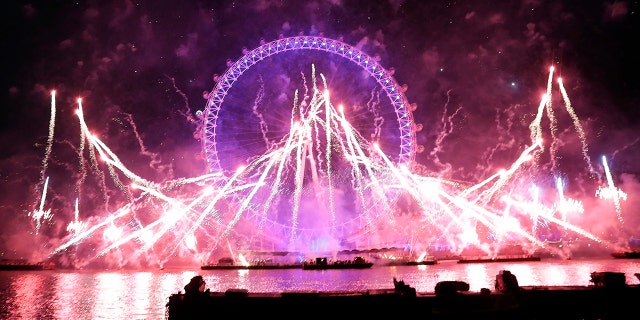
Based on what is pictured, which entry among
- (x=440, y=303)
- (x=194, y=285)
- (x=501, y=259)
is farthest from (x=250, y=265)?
(x=440, y=303)

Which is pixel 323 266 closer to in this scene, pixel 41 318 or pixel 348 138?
pixel 348 138

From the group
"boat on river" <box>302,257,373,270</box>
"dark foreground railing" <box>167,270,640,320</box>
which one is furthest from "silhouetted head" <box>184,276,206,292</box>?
Answer: "boat on river" <box>302,257,373,270</box>

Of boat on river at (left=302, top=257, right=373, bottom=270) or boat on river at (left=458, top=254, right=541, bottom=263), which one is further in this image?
boat on river at (left=458, top=254, right=541, bottom=263)

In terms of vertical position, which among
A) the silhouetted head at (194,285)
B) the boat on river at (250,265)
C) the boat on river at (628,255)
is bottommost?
the boat on river at (250,265)

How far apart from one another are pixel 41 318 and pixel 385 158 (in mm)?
40257

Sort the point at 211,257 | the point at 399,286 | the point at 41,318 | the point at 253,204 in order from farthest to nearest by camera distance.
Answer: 1. the point at 211,257
2. the point at 253,204
3. the point at 41,318
4. the point at 399,286

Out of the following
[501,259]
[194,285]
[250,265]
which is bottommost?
[250,265]

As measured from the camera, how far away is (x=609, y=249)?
94438 millimetres

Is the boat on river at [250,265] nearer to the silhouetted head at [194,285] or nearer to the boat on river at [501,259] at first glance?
the boat on river at [501,259]

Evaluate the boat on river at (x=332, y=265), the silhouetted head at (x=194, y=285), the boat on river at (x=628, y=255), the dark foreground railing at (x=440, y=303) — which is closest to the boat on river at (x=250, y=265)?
the boat on river at (x=332, y=265)

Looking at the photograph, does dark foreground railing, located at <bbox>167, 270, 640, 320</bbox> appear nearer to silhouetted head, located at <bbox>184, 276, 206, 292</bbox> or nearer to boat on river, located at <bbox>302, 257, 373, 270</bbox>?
silhouetted head, located at <bbox>184, 276, 206, 292</bbox>

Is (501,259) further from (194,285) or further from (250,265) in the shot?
(194,285)

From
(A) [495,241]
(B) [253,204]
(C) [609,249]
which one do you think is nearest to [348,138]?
(B) [253,204]

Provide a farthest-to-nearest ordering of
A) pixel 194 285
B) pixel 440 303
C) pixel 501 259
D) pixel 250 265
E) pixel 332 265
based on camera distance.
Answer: pixel 250 265
pixel 501 259
pixel 332 265
pixel 194 285
pixel 440 303
